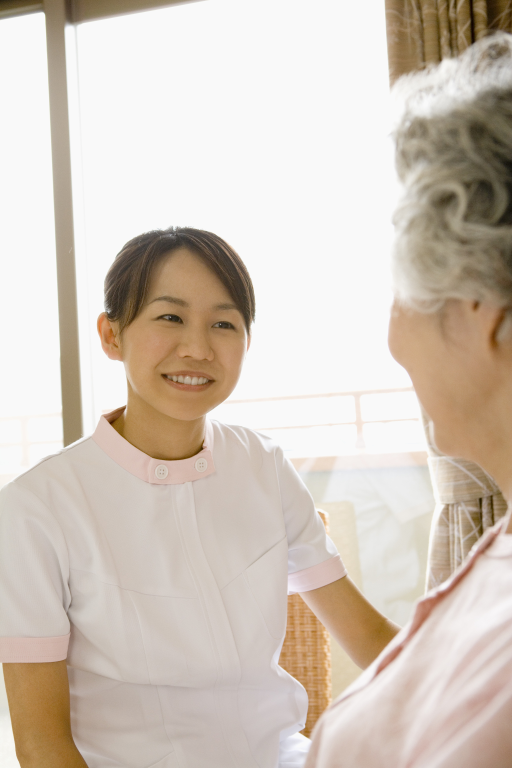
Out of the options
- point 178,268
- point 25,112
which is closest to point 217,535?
point 178,268

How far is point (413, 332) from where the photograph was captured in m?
0.72

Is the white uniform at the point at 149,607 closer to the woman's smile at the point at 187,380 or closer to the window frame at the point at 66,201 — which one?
the woman's smile at the point at 187,380

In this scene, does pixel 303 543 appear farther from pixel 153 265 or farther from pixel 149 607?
pixel 153 265

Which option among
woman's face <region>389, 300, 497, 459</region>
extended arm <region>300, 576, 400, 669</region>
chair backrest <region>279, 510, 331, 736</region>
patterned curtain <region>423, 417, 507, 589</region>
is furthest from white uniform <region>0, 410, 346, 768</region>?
patterned curtain <region>423, 417, 507, 589</region>

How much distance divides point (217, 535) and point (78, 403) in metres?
1.73

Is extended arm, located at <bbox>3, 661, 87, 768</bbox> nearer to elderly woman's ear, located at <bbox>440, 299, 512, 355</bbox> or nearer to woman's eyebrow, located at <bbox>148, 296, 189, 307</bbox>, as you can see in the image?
woman's eyebrow, located at <bbox>148, 296, 189, 307</bbox>

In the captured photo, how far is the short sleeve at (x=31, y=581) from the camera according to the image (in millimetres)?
1059

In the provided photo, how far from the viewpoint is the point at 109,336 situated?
4.65ft

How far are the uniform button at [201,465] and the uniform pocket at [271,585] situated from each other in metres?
0.21

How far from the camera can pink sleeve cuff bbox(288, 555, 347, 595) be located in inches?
54.1

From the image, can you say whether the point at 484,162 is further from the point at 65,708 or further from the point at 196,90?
the point at 196,90

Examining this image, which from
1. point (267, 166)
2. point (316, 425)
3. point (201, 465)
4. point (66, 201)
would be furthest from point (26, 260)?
point (201, 465)

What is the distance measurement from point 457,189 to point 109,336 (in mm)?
948

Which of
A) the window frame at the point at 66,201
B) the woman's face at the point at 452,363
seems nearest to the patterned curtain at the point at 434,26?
the window frame at the point at 66,201
